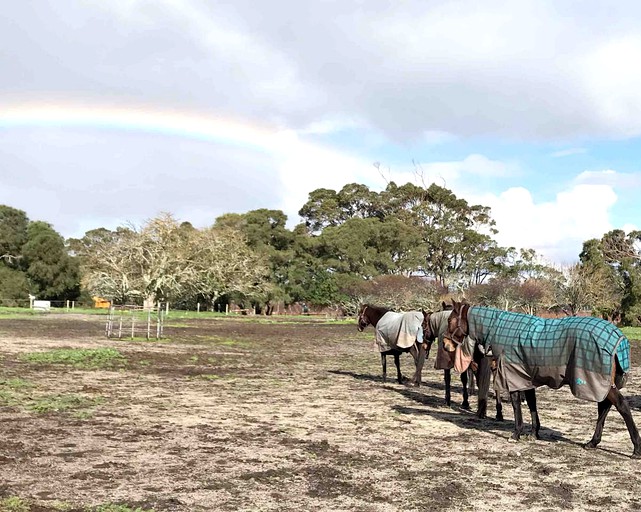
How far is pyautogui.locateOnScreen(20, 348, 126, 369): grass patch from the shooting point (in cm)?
1573

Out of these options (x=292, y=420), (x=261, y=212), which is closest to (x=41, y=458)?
(x=292, y=420)

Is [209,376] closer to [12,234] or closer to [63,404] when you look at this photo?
[63,404]

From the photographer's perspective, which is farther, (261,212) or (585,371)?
(261,212)

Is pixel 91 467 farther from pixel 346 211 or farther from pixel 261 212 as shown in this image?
pixel 346 211

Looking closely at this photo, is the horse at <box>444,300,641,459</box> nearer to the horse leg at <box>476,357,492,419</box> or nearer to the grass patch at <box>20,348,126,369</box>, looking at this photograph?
the horse leg at <box>476,357,492,419</box>

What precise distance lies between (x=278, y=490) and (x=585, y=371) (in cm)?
402

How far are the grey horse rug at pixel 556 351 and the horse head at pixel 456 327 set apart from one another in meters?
0.50

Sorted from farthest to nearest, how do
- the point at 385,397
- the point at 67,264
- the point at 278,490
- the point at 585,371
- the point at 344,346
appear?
1. the point at 67,264
2. the point at 344,346
3. the point at 385,397
4. the point at 585,371
5. the point at 278,490

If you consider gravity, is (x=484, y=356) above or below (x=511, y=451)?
above

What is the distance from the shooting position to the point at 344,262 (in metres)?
67.1

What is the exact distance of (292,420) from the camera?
363 inches

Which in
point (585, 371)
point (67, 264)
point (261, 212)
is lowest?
point (585, 371)

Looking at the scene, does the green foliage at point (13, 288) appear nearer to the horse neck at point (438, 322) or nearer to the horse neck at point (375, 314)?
the horse neck at point (375, 314)

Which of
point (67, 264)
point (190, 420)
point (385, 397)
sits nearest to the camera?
point (190, 420)
